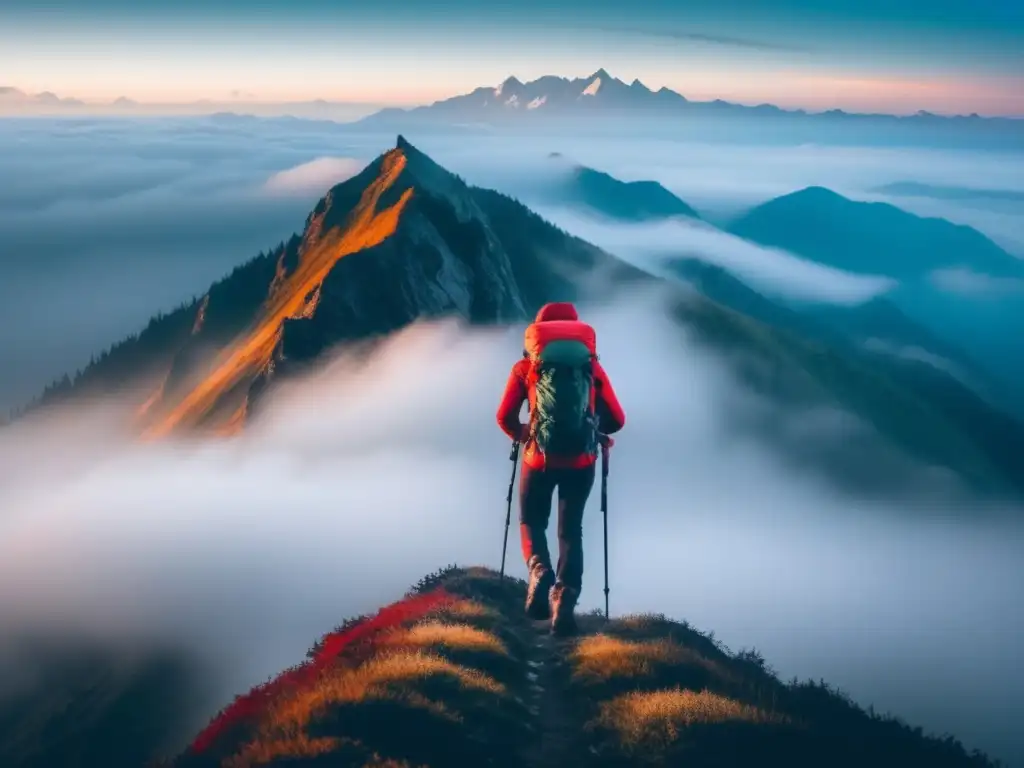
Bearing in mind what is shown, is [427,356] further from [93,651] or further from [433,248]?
[93,651]

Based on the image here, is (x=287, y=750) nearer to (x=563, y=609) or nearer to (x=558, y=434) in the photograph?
(x=563, y=609)

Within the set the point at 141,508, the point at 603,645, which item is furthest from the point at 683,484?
the point at 603,645

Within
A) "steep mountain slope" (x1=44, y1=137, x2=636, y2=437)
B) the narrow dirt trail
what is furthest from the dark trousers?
"steep mountain slope" (x1=44, y1=137, x2=636, y2=437)

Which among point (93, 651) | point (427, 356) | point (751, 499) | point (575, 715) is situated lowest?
point (751, 499)

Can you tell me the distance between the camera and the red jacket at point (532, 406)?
51.5ft

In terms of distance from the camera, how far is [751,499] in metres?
151

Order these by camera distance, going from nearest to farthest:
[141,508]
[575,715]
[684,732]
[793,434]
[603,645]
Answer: [684,732]
[575,715]
[603,645]
[141,508]
[793,434]

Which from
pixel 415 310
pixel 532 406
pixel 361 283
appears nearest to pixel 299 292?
pixel 361 283

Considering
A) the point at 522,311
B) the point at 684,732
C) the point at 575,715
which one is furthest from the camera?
the point at 522,311

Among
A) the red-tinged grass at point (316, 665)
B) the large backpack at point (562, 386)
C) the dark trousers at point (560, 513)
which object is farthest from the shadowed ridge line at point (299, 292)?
the large backpack at point (562, 386)

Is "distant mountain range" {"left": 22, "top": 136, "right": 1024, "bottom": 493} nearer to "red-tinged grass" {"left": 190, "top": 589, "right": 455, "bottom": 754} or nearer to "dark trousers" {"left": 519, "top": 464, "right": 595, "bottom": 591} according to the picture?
"red-tinged grass" {"left": 190, "top": 589, "right": 455, "bottom": 754}

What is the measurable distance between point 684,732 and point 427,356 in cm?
11565

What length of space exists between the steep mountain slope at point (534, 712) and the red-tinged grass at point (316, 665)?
0.19 ft

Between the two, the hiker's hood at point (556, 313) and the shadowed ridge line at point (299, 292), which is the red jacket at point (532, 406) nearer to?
the hiker's hood at point (556, 313)
